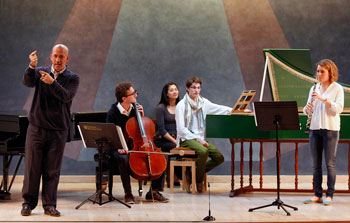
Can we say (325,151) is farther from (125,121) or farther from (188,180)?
(125,121)

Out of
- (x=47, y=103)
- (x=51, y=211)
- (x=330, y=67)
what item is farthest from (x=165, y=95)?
(x=51, y=211)

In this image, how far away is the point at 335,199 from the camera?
5570 millimetres

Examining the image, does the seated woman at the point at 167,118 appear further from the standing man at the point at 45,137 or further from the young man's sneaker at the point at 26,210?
the young man's sneaker at the point at 26,210

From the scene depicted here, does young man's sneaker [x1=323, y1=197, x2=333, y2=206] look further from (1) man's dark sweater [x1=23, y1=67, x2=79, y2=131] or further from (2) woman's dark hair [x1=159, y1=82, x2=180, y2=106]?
(1) man's dark sweater [x1=23, y1=67, x2=79, y2=131]

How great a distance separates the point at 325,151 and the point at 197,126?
1.62 metres

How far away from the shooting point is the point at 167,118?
664 centimetres

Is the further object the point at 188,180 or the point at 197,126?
the point at 197,126

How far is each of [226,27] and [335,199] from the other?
281 centimetres

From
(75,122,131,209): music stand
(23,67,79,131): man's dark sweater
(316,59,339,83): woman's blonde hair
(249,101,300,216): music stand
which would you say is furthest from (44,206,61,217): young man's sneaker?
(316,59,339,83): woman's blonde hair

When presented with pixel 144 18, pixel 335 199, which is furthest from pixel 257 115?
pixel 144 18

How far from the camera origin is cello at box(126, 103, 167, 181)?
5027mm

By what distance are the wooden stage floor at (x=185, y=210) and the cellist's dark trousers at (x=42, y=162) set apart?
179 millimetres

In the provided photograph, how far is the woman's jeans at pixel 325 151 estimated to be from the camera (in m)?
5.16

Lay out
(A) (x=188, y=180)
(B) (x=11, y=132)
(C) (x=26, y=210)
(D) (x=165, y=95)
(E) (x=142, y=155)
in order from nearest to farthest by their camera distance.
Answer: (C) (x=26, y=210) → (E) (x=142, y=155) → (B) (x=11, y=132) → (A) (x=188, y=180) → (D) (x=165, y=95)
